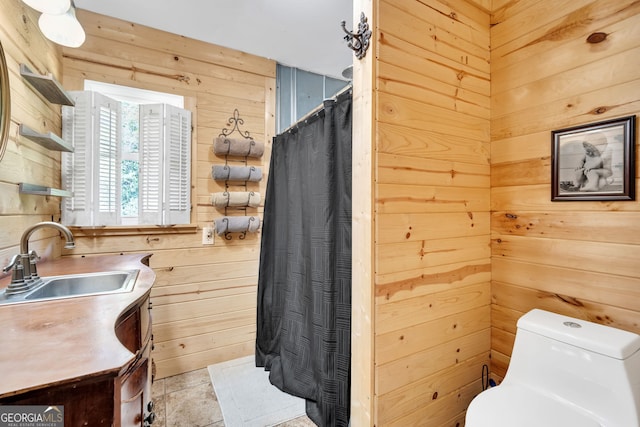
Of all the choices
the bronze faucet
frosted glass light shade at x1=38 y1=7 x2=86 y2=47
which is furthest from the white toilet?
frosted glass light shade at x1=38 y1=7 x2=86 y2=47

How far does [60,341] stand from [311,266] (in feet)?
4.12

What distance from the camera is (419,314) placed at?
1.32m

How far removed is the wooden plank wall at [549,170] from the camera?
1138 mm

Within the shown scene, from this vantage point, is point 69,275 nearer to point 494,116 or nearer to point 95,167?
point 95,167

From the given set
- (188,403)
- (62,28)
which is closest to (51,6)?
(62,28)

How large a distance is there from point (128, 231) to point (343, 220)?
169 centimetres

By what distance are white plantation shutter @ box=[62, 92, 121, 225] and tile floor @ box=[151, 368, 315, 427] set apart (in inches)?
51.6

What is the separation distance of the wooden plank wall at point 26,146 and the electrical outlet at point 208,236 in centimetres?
94

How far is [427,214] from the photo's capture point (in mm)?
1349

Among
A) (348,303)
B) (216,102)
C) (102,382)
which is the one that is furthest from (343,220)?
(216,102)

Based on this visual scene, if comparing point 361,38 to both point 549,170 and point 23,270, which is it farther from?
point 23,270

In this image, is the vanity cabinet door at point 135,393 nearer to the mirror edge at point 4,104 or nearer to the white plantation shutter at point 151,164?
the mirror edge at point 4,104

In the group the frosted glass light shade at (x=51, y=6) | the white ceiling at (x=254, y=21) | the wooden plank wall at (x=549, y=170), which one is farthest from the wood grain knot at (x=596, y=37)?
the frosted glass light shade at (x=51, y=6)

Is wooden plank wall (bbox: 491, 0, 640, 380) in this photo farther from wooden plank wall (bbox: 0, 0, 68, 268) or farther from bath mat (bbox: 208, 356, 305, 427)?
wooden plank wall (bbox: 0, 0, 68, 268)
